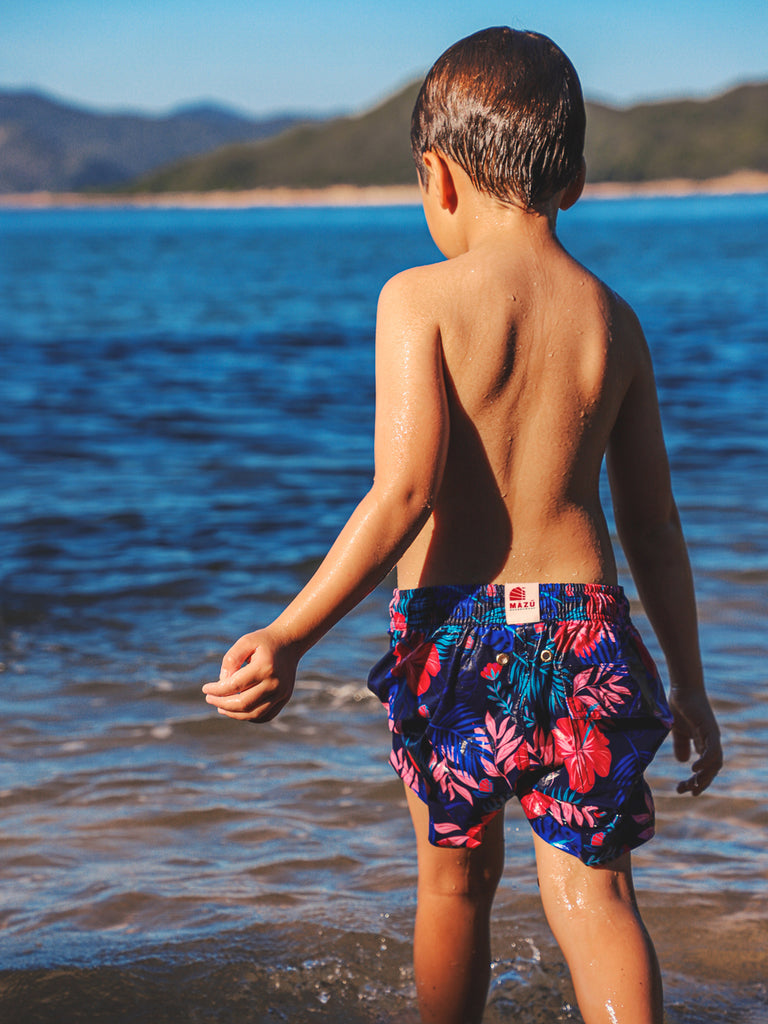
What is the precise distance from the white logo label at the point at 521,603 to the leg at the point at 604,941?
0.34 m

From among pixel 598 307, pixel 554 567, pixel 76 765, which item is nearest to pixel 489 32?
pixel 598 307

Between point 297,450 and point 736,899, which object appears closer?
point 736,899

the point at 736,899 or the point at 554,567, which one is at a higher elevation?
the point at 554,567

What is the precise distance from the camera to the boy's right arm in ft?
6.05

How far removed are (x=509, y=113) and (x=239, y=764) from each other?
2.48 meters

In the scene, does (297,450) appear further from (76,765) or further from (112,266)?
(112,266)

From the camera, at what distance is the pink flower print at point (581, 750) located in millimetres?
1673

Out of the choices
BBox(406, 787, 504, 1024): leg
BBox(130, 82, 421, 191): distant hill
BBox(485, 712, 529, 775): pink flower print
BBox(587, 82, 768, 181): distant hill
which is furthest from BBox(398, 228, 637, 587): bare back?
BBox(130, 82, 421, 191): distant hill

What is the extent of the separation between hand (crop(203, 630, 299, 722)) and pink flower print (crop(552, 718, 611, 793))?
1.35 feet

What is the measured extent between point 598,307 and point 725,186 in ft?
549

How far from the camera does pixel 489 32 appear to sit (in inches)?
68.1

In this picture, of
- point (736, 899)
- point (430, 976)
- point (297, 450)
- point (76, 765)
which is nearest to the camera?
point (430, 976)

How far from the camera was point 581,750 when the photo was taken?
168 cm

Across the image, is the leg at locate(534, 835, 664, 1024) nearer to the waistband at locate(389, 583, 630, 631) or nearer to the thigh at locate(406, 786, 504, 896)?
the thigh at locate(406, 786, 504, 896)
